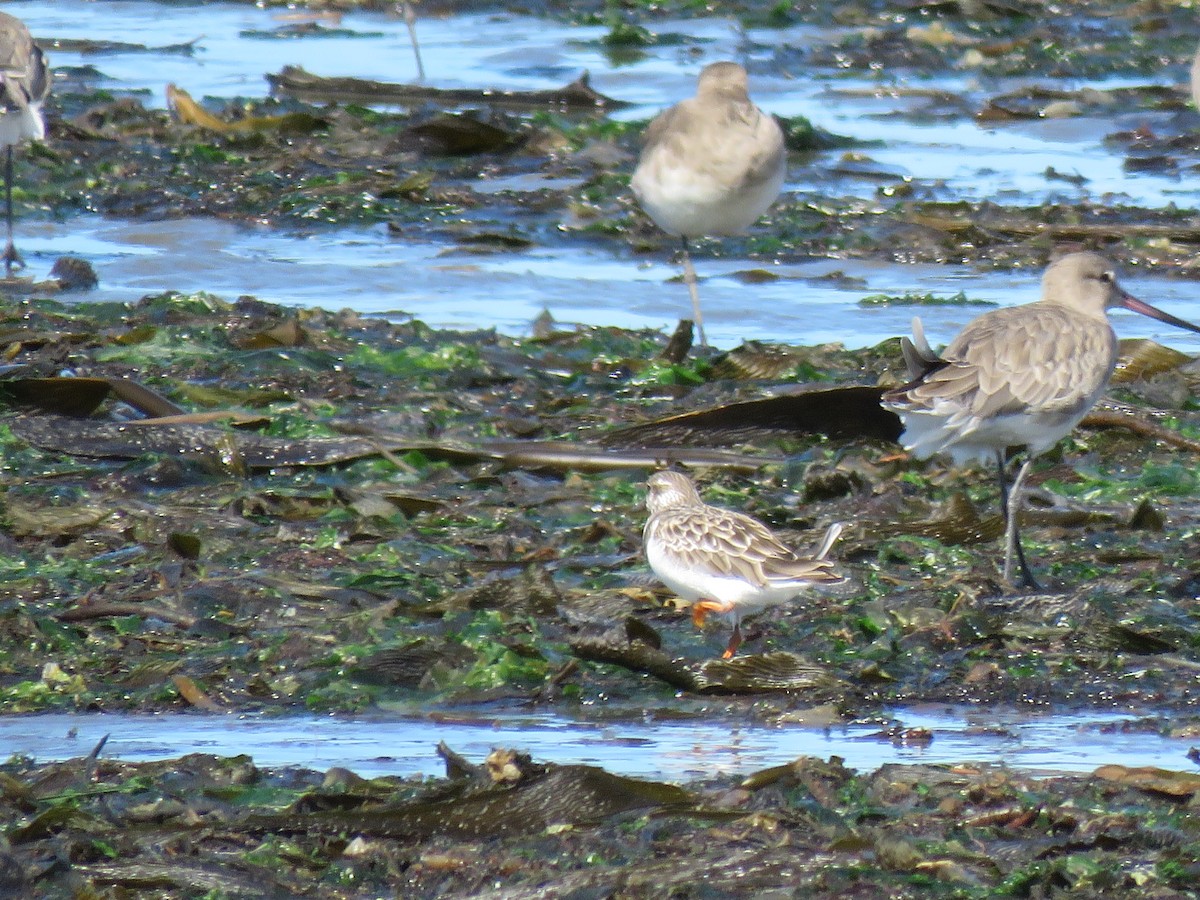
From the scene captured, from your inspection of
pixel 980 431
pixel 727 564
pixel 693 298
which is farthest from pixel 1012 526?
pixel 693 298

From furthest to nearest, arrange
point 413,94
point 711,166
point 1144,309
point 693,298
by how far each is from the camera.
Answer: point 413,94 → point 711,166 → point 693,298 → point 1144,309

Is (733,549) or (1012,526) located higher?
(733,549)

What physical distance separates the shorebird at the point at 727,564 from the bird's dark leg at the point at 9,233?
17.5 ft

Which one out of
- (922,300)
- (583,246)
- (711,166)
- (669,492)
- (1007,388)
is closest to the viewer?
(669,492)

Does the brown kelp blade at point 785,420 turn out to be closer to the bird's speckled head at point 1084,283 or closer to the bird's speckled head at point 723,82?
the bird's speckled head at point 1084,283

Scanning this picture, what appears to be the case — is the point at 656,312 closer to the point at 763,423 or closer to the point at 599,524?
the point at 763,423

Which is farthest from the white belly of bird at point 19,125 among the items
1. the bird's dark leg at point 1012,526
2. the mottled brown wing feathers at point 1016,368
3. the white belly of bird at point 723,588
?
the white belly of bird at point 723,588

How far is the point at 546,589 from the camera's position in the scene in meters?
5.64

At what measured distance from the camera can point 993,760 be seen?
452 cm

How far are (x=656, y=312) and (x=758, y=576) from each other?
4.47 meters

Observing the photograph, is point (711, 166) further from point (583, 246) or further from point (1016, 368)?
point (1016, 368)

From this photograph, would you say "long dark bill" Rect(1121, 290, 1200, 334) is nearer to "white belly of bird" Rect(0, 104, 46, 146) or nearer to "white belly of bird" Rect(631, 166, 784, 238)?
"white belly of bird" Rect(631, 166, 784, 238)

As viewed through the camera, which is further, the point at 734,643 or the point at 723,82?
the point at 723,82

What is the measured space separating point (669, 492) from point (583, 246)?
5166 millimetres
